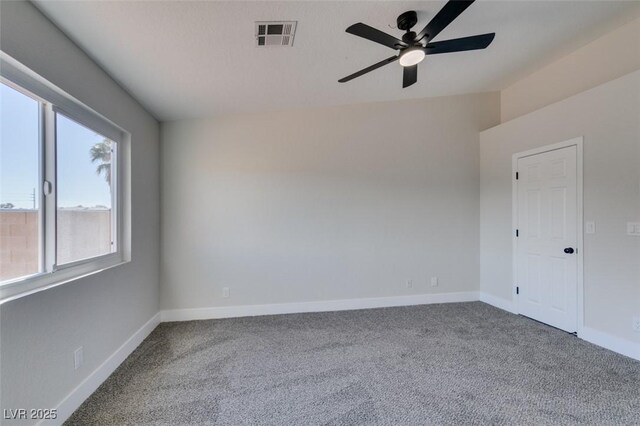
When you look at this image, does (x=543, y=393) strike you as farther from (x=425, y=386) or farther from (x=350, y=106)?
(x=350, y=106)

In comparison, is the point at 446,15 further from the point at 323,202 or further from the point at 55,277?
the point at 55,277

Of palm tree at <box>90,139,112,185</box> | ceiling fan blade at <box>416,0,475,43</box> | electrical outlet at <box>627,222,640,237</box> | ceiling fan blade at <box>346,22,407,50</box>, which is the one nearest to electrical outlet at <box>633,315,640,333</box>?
electrical outlet at <box>627,222,640,237</box>

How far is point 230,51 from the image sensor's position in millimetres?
2283

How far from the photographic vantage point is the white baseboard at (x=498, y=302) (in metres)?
3.70

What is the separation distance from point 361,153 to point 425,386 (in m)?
2.85

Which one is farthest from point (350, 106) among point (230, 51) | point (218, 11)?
point (218, 11)

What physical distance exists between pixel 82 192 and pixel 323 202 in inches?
100.0

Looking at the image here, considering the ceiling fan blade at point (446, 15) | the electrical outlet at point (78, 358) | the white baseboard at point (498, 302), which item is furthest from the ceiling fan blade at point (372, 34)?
the white baseboard at point (498, 302)

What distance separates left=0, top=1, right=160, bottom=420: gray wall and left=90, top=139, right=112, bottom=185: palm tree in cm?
26

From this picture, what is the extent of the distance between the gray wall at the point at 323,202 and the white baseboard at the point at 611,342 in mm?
1425

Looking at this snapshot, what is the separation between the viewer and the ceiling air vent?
2043 millimetres

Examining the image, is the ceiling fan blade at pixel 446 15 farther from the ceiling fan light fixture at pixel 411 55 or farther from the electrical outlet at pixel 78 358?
the electrical outlet at pixel 78 358

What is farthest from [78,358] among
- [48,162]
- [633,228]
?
[633,228]

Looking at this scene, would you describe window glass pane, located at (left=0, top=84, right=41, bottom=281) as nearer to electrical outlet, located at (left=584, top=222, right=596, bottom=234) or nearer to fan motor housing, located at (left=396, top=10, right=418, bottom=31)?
fan motor housing, located at (left=396, top=10, right=418, bottom=31)
